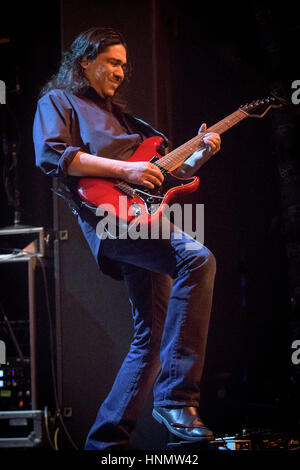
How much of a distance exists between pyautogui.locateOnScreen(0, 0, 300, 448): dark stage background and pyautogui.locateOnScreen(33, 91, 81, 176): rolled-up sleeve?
2.31ft

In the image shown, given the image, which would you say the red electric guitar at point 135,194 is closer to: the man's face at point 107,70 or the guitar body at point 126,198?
the guitar body at point 126,198

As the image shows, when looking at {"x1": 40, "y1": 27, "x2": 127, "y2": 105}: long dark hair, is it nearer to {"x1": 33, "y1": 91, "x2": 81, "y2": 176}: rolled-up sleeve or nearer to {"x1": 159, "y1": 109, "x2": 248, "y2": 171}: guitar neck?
{"x1": 33, "y1": 91, "x2": 81, "y2": 176}: rolled-up sleeve

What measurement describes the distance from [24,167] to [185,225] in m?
1.46

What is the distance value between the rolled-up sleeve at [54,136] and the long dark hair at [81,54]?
0.15 metres

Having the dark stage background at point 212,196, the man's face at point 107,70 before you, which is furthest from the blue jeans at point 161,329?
the man's face at point 107,70

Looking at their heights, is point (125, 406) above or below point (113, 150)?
below

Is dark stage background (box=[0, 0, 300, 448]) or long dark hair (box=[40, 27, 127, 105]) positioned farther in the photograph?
dark stage background (box=[0, 0, 300, 448])

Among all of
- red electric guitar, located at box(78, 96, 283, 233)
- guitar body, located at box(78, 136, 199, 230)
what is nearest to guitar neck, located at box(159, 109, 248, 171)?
red electric guitar, located at box(78, 96, 283, 233)

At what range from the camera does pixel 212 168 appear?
3480mm

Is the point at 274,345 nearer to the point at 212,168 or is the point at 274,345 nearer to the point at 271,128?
the point at 212,168

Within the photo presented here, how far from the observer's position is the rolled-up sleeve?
217 centimetres

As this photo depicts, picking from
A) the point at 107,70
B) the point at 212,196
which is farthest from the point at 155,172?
the point at 212,196
